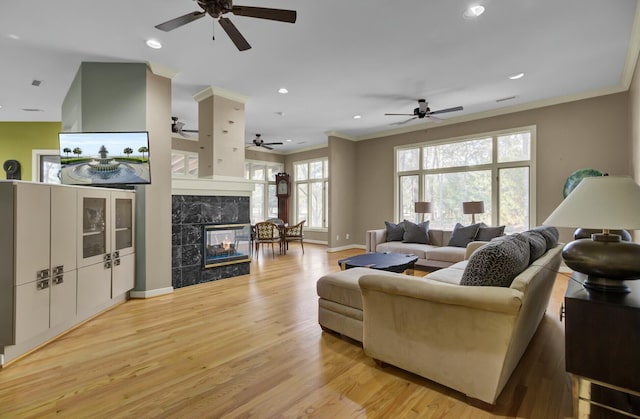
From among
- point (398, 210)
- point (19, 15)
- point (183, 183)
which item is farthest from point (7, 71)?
point (398, 210)

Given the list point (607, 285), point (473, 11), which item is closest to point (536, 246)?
point (607, 285)

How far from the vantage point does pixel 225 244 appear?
4672 mm

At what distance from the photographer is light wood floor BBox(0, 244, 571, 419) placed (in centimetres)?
167

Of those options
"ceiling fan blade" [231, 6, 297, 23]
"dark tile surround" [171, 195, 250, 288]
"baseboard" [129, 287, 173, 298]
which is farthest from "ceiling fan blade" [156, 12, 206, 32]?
"baseboard" [129, 287, 173, 298]

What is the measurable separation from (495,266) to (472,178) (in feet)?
16.3

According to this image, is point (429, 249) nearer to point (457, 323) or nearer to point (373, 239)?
point (373, 239)

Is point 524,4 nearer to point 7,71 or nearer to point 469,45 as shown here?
point 469,45

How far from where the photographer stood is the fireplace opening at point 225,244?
4.42m

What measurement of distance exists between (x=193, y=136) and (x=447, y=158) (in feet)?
19.5

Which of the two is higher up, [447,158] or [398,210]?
[447,158]

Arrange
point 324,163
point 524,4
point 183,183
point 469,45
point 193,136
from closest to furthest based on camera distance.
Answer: point 524,4, point 469,45, point 183,183, point 193,136, point 324,163

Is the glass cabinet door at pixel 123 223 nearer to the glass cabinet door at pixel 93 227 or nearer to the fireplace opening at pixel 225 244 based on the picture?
the glass cabinet door at pixel 93 227

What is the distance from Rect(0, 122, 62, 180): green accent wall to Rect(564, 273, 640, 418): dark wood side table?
8.53 meters

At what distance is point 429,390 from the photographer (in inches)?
72.4
